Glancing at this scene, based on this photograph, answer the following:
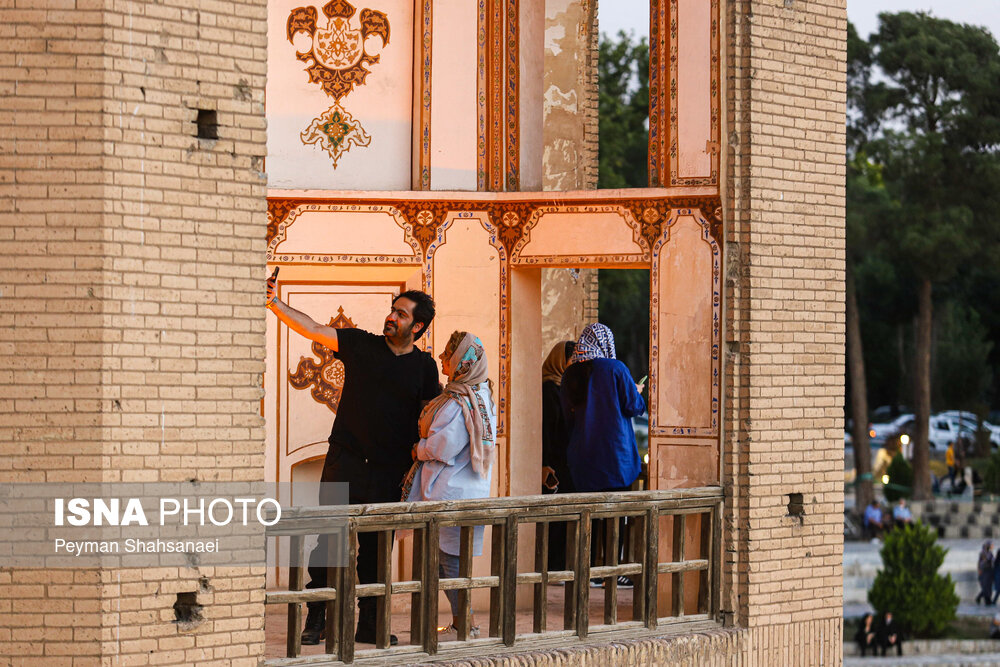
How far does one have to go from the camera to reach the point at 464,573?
23.7 feet

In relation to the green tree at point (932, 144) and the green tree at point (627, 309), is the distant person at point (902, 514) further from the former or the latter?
the green tree at point (627, 309)

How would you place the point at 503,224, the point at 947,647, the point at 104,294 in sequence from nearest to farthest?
the point at 104,294 → the point at 503,224 → the point at 947,647

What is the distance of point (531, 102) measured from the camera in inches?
381

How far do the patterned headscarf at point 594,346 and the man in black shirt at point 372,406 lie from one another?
4.40 ft

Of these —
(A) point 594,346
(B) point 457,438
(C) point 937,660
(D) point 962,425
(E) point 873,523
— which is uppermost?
(A) point 594,346

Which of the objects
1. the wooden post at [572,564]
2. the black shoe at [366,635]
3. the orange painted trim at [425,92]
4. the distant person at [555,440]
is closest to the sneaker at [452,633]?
the black shoe at [366,635]

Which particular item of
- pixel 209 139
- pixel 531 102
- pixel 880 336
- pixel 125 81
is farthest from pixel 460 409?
pixel 880 336

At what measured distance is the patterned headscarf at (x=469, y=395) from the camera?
23.6ft

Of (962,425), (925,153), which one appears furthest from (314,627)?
(962,425)

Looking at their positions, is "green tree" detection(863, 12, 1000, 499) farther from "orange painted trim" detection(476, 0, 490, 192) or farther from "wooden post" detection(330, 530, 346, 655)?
"wooden post" detection(330, 530, 346, 655)

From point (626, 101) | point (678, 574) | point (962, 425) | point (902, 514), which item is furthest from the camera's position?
point (962, 425)

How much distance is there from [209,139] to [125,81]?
0.45 meters

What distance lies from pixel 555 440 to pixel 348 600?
2813 millimetres

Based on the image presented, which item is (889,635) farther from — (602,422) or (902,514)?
(602,422)
